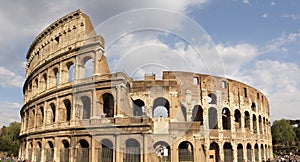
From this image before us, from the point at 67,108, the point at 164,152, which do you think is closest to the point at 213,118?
the point at 164,152

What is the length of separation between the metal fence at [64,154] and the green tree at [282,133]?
46450 millimetres

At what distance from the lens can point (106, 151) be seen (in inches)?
830

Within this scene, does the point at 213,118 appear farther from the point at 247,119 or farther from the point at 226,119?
the point at 247,119

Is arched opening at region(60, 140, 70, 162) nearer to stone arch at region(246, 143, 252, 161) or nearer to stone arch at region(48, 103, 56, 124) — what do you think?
stone arch at region(48, 103, 56, 124)

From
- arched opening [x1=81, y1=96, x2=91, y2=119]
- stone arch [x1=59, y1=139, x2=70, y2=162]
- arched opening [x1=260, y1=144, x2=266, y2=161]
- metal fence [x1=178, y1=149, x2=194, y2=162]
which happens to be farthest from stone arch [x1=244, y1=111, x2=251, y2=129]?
stone arch [x1=59, y1=139, x2=70, y2=162]

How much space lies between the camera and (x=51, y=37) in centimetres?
2792

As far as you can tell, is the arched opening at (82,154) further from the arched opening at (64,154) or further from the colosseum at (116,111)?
the arched opening at (64,154)

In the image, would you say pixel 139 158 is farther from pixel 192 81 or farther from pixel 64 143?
pixel 192 81

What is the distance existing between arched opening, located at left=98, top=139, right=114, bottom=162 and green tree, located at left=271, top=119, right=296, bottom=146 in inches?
1785

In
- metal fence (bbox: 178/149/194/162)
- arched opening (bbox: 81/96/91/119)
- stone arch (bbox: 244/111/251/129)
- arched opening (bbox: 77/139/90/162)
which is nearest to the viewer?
arched opening (bbox: 77/139/90/162)

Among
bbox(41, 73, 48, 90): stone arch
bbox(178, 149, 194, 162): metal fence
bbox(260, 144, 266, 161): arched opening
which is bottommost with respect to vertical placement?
bbox(260, 144, 266, 161): arched opening

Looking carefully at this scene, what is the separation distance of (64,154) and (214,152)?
45.9 feet

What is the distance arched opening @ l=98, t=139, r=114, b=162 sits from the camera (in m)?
20.9

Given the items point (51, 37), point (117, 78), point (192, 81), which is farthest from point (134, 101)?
point (51, 37)
